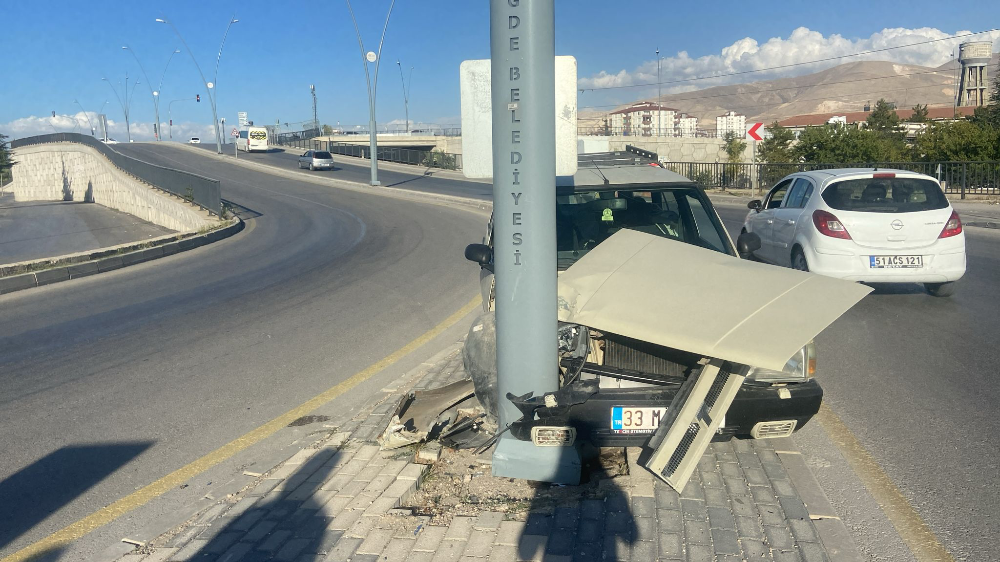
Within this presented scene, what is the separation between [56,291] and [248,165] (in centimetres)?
4383

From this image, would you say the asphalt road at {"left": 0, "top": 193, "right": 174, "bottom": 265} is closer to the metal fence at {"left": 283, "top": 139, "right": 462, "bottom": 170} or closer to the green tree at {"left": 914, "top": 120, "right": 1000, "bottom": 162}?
the metal fence at {"left": 283, "top": 139, "right": 462, "bottom": 170}

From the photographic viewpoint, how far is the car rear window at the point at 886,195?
8.96 m

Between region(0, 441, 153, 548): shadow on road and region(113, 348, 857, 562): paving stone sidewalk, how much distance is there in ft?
2.87

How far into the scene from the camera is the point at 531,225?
3930mm

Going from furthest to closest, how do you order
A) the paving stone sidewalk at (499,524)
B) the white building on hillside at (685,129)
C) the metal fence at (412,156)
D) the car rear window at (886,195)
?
the white building on hillside at (685,129) → the metal fence at (412,156) → the car rear window at (886,195) → the paving stone sidewalk at (499,524)

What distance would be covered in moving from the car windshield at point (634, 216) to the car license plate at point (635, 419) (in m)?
2.03

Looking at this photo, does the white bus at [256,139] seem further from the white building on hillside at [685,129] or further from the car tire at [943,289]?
the car tire at [943,289]

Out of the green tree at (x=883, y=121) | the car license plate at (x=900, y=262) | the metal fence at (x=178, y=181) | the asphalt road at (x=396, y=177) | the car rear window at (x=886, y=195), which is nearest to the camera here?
the car license plate at (x=900, y=262)

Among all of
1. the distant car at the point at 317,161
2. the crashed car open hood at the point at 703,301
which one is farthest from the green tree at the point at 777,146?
the crashed car open hood at the point at 703,301

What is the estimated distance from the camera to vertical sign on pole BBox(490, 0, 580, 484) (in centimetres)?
386

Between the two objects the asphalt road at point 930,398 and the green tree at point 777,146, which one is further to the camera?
the green tree at point 777,146

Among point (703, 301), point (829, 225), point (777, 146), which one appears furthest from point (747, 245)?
point (777, 146)

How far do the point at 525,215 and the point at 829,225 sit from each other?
6404mm

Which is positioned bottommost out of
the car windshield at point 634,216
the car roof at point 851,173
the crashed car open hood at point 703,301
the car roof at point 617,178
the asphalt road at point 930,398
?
the asphalt road at point 930,398
